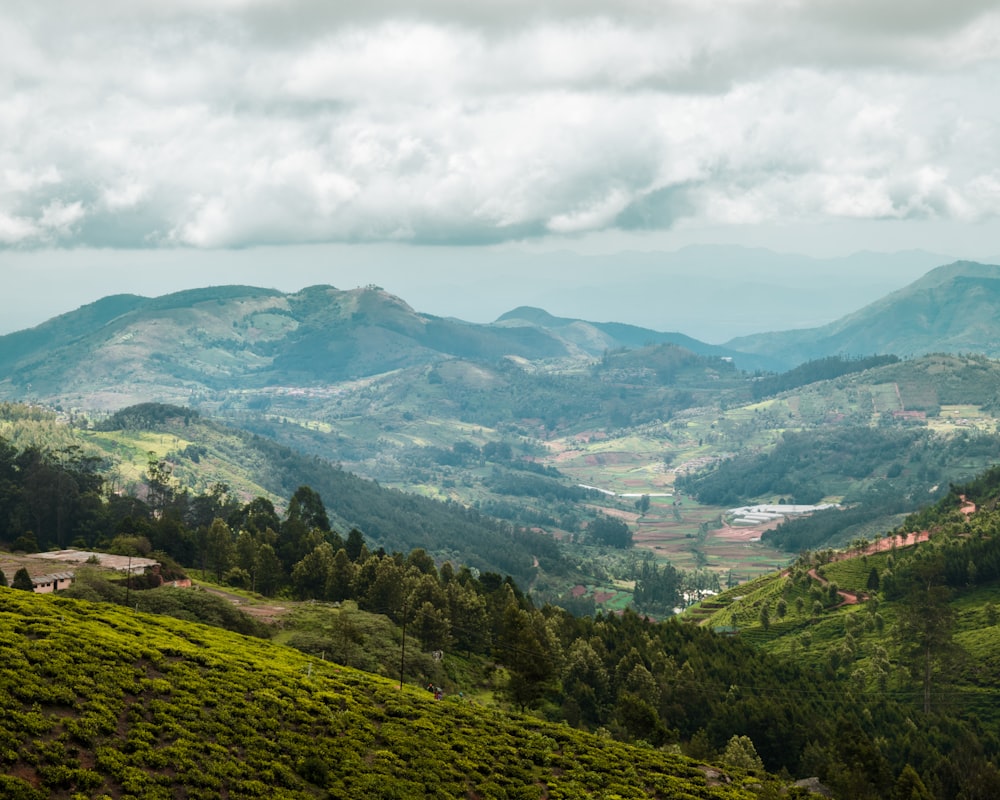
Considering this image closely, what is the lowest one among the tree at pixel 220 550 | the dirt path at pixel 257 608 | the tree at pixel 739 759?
the tree at pixel 739 759

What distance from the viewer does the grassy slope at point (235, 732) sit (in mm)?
44938

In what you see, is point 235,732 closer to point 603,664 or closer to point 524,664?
point 524,664

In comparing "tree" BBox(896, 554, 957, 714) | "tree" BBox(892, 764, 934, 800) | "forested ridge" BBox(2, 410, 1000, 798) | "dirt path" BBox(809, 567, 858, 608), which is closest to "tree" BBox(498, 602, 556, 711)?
"forested ridge" BBox(2, 410, 1000, 798)

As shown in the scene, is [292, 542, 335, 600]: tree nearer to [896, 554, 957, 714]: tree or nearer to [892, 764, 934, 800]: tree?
[892, 764, 934, 800]: tree

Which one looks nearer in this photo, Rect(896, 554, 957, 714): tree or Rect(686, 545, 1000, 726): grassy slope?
Rect(896, 554, 957, 714): tree

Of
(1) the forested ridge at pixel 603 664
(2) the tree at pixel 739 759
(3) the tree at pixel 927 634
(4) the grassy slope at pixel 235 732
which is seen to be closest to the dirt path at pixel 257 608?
(1) the forested ridge at pixel 603 664

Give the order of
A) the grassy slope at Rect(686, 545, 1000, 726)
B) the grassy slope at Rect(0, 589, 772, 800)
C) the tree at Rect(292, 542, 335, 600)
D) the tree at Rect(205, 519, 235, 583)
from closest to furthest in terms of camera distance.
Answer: the grassy slope at Rect(0, 589, 772, 800) → the grassy slope at Rect(686, 545, 1000, 726) → the tree at Rect(292, 542, 335, 600) → the tree at Rect(205, 519, 235, 583)

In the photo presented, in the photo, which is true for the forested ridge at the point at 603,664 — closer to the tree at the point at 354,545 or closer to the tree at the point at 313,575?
the tree at the point at 313,575

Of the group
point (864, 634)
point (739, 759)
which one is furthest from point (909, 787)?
point (864, 634)

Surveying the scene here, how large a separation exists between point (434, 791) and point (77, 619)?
97.9 ft

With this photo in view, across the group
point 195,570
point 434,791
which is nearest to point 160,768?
point 434,791

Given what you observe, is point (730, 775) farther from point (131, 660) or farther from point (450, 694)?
point (131, 660)

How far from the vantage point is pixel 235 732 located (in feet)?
175

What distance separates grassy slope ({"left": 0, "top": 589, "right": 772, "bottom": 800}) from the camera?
4494 centimetres
